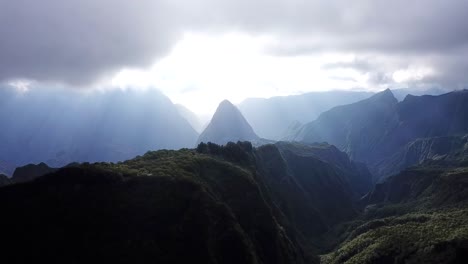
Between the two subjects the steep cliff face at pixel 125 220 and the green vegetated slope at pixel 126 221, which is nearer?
the green vegetated slope at pixel 126 221

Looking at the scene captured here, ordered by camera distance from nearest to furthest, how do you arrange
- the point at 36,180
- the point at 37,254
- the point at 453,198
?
the point at 37,254 → the point at 36,180 → the point at 453,198

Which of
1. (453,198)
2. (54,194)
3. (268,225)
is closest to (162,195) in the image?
(54,194)

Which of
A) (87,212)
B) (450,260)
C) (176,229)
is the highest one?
(87,212)

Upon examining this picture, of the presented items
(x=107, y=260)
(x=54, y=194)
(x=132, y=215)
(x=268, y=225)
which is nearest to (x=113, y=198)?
(x=132, y=215)

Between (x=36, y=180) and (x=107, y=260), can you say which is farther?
(x=36, y=180)

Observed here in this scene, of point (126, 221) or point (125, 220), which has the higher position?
point (125, 220)

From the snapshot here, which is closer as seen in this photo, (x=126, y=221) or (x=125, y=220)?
(x=126, y=221)

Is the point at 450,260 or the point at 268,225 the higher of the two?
the point at 268,225

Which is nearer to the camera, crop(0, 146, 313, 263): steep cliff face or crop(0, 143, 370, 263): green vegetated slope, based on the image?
crop(0, 143, 370, 263): green vegetated slope

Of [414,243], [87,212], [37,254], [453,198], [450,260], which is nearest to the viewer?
[37,254]

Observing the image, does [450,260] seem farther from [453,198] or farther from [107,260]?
[453,198]
